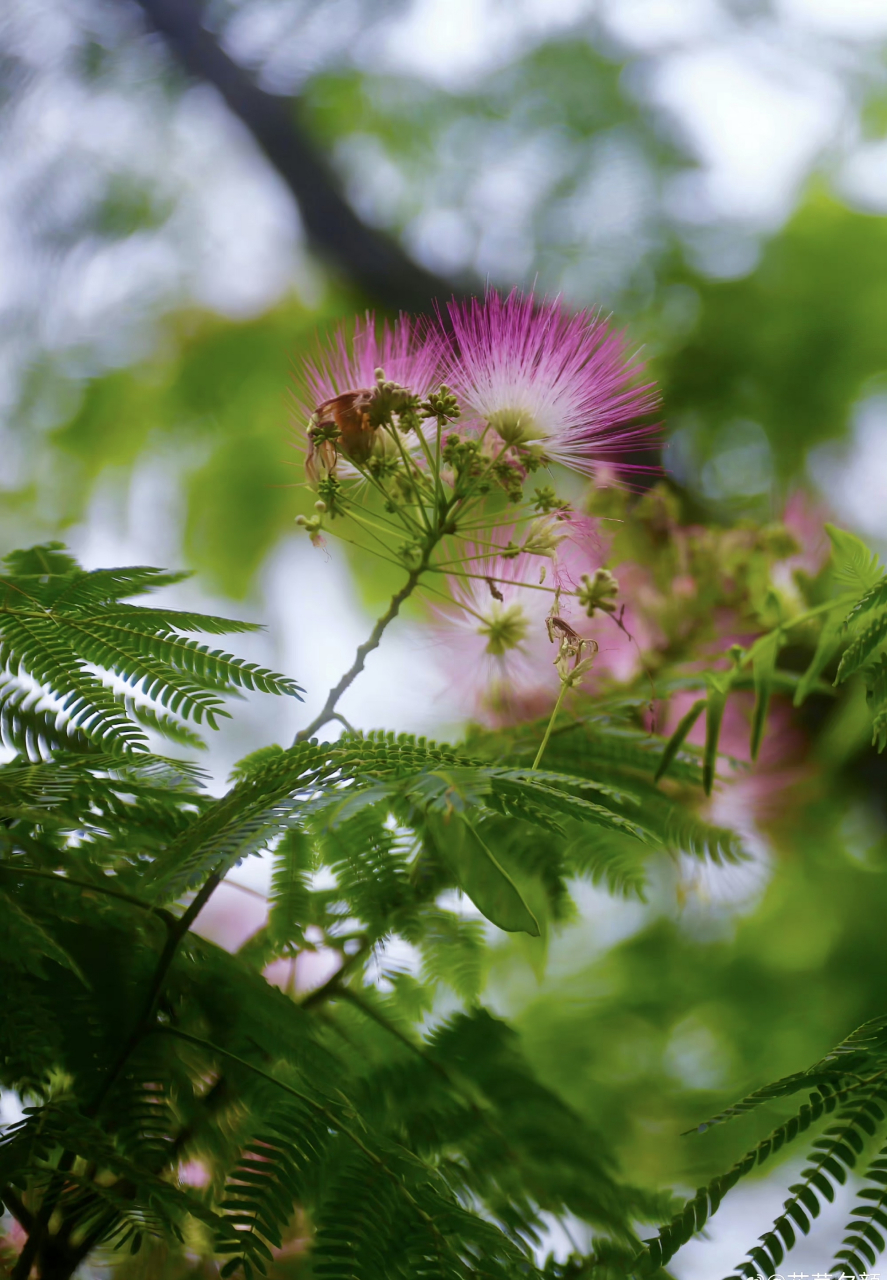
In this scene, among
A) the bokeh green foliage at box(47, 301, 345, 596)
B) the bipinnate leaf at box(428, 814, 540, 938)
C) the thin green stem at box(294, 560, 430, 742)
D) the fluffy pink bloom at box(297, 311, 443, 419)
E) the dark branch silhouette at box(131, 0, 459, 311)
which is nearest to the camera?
the bipinnate leaf at box(428, 814, 540, 938)

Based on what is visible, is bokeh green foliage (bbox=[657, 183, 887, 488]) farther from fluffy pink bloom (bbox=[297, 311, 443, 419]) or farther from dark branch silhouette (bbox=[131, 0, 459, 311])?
fluffy pink bloom (bbox=[297, 311, 443, 419])

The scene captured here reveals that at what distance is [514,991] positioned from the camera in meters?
1.35

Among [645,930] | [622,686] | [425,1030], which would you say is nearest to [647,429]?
[622,686]

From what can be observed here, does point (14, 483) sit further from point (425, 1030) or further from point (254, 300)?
point (425, 1030)

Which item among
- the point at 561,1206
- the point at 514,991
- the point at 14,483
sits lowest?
the point at 561,1206

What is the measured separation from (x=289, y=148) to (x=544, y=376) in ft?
4.82

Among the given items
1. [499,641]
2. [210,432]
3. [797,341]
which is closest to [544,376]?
[499,641]

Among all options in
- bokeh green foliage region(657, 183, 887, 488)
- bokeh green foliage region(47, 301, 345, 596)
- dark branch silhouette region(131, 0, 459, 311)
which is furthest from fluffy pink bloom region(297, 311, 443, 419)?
bokeh green foliage region(47, 301, 345, 596)

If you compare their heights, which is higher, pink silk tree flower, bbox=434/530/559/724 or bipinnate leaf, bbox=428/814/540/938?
pink silk tree flower, bbox=434/530/559/724

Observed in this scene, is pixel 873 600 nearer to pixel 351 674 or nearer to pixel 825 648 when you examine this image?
pixel 825 648

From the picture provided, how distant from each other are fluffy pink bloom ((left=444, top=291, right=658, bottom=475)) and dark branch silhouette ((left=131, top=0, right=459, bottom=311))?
0.86 metres

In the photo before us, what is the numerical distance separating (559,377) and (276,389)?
140 cm

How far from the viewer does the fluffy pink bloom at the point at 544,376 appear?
638 mm

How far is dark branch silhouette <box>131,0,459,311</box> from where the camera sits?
156 cm
